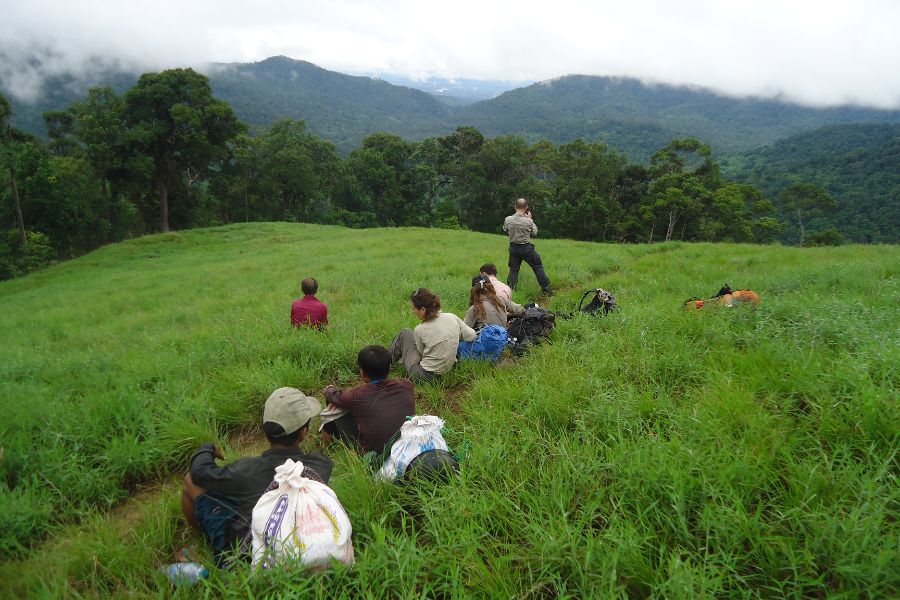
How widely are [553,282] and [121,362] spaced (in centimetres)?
720

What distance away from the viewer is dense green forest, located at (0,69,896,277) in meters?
25.9

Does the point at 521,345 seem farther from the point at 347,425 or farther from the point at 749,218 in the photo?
the point at 749,218

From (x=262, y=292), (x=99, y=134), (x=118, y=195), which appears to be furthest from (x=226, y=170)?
(x=262, y=292)

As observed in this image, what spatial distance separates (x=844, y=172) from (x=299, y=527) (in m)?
92.1

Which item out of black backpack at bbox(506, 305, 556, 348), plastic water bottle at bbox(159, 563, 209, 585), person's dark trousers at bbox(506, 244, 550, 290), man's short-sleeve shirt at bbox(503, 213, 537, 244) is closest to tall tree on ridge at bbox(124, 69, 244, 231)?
man's short-sleeve shirt at bbox(503, 213, 537, 244)

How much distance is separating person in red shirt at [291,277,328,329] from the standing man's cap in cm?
323

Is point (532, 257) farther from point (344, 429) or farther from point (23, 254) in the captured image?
point (23, 254)

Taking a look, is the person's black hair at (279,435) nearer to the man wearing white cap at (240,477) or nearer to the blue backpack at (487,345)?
the man wearing white cap at (240,477)

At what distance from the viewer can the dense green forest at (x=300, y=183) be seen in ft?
85.1

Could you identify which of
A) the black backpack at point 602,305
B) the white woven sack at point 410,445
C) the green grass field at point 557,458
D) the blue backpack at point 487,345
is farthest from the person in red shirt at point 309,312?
the black backpack at point 602,305

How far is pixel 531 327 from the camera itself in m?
5.06

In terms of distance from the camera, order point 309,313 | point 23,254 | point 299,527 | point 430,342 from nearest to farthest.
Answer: point 299,527 < point 430,342 < point 309,313 < point 23,254

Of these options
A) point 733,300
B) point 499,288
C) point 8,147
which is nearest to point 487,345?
point 499,288

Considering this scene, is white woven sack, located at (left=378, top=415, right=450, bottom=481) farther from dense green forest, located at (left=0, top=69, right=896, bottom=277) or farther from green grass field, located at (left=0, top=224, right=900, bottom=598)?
dense green forest, located at (left=0, top=69, right=896, bottom=277)
